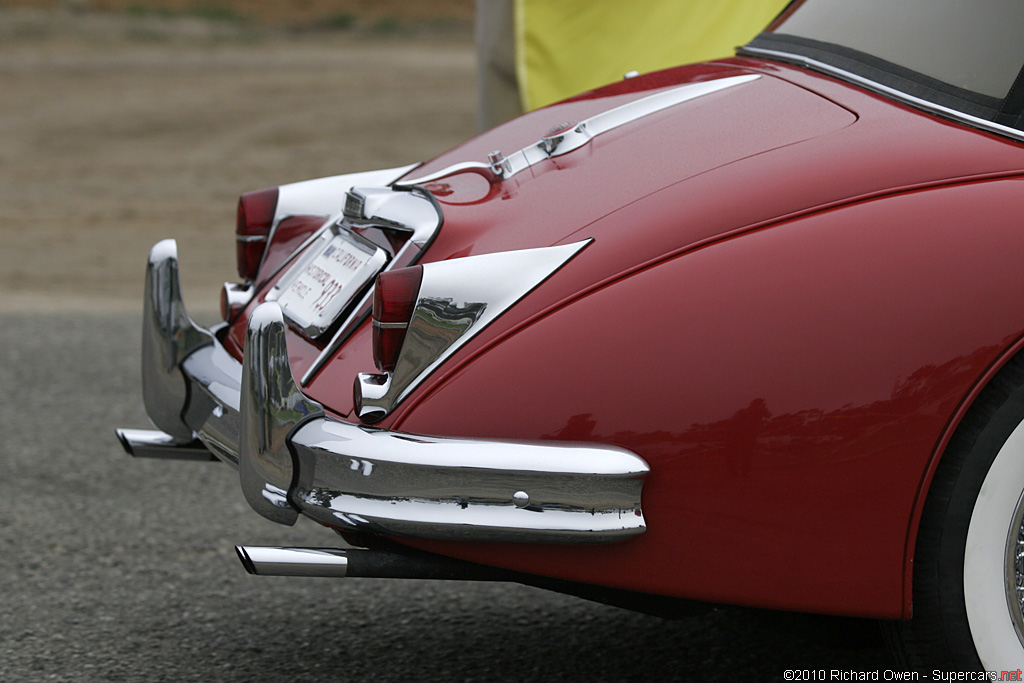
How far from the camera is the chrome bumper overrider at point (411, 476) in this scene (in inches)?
70.3

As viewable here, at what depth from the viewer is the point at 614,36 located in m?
4.86

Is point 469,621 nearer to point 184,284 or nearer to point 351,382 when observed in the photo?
point 351,382

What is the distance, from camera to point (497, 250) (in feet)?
6.65

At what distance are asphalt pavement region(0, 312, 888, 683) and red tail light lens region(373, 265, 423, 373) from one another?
0.78 meters

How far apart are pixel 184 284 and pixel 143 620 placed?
5.58 metres

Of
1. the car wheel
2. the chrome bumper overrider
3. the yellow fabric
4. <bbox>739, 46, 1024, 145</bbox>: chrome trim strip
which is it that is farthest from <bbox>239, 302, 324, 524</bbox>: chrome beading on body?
the yellow fabric

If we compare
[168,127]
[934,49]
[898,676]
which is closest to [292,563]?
[898,676]

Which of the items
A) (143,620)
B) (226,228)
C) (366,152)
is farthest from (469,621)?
(366,152)

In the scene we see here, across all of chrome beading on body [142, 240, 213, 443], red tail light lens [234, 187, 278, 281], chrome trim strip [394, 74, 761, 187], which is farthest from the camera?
red tail light lens [234, 187, 278, 281]

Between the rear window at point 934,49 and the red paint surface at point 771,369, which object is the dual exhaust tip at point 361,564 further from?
the rear window at point 934,49

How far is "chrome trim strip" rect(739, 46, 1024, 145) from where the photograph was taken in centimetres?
205

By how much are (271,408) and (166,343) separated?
2.21ft

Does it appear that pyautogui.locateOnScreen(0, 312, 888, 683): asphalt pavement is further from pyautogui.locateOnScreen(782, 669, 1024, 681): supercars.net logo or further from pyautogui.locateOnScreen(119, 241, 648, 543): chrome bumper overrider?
pyautogui.locateOnScreen(119, 241, 648, 543): chrome bumper overrider

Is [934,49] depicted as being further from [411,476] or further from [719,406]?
[411,476]
